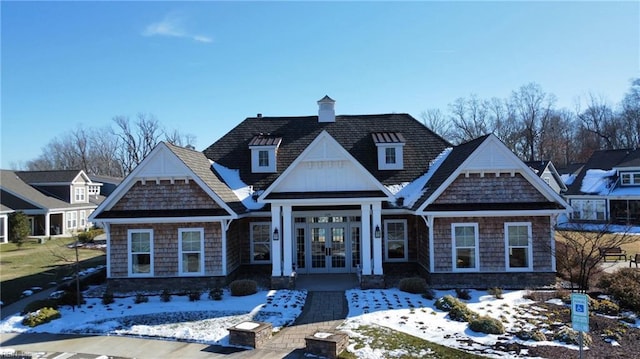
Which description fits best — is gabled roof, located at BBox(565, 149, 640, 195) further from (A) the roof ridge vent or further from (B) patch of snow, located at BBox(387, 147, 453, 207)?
(A) the roof ridge vent

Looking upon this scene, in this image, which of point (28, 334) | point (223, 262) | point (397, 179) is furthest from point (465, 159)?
point (28, 334)

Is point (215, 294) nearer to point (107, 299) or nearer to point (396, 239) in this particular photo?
point (107, 299)

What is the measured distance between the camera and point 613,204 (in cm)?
3894

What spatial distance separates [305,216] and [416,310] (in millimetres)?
7217

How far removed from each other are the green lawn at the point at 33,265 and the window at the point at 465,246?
13441mm

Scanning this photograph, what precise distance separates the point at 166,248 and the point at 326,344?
920 centimetres

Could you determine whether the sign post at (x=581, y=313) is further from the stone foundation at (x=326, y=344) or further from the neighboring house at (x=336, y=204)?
the neighboring house at (x=336, y=204)

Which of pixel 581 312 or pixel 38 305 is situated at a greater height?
pixel 581 312

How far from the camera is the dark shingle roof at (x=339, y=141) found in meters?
20.9

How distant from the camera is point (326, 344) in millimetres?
9930

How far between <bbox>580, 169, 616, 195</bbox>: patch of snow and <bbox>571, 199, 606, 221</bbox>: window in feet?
2.99

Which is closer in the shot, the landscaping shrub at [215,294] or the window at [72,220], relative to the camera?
the landscaping shrub at [215,294]

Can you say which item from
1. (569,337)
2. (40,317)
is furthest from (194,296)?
(569,337)

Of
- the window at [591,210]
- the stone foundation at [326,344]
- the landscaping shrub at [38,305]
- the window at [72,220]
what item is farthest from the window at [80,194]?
the window at [591,210]
